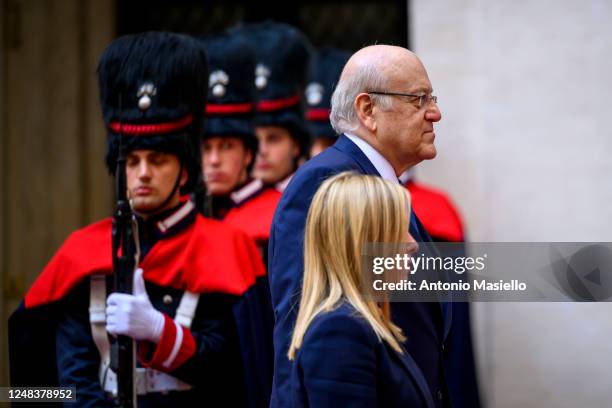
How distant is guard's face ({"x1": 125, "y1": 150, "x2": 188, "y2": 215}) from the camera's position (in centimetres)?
502

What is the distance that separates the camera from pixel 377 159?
13.6ft

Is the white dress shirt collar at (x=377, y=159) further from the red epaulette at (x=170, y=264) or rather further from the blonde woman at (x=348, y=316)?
the red epaulette at (x=170, y=264)

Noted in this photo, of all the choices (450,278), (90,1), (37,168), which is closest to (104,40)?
(90,1)

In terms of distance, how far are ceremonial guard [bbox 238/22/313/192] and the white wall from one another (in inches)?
32.5

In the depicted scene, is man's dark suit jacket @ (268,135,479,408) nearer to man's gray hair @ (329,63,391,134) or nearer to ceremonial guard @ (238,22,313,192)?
man's gray hair @ (329,63,391,134)

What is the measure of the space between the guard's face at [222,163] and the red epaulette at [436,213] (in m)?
0.88

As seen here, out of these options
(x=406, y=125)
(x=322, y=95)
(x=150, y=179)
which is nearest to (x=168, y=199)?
(x=150, y=179)

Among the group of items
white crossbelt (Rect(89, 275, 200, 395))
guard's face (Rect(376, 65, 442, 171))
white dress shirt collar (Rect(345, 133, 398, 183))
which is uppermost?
guard's face (Rect(376, 65, 442, 171))

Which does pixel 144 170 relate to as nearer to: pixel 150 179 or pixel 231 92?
pixel 150 179

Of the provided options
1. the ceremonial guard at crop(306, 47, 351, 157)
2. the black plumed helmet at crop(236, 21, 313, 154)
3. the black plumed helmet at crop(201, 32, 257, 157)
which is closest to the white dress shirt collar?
the black plumed helmet at crop(201, 32, 257, 157)

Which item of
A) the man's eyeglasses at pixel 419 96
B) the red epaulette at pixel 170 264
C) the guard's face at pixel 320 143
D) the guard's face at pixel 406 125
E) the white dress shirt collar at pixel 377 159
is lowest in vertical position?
the red epaulette at pixel 170 264

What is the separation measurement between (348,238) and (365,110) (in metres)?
0.80

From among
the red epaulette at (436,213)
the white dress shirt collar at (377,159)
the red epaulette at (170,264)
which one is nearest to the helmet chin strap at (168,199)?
the red epaulette at (170,264)

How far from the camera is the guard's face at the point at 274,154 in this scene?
265 inches
